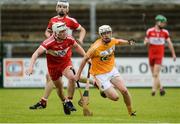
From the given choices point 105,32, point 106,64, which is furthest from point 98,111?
point 105,32

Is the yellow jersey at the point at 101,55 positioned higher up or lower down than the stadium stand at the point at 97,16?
higher up

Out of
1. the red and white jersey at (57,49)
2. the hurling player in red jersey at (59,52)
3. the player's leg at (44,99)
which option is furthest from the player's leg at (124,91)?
the player's leg at (44,99)

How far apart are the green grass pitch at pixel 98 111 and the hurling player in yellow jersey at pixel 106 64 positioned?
56 cm

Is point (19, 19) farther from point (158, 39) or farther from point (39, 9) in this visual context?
point (158, 39)

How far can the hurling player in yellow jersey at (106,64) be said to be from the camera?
1546cm

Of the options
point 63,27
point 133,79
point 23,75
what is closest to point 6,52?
point 23,75

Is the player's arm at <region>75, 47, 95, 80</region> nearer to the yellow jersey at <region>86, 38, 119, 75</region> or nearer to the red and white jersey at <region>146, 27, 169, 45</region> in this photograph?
the yellow jersey at <region>86, 38, 119, 75</region>

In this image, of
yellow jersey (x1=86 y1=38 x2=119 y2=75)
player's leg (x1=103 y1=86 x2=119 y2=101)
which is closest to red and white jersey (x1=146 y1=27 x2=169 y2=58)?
yellow jersey (x1=86 y1=38 x2=119 y2=75)

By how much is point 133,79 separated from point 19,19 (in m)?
8.61

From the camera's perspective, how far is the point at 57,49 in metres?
15.9

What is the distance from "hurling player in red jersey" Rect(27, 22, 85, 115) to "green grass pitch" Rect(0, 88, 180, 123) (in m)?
0.70

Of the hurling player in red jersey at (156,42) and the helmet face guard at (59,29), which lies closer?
the helmet face guard at (59,29)

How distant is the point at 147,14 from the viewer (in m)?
35.4

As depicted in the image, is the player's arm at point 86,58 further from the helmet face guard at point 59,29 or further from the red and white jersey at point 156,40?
the red and white jersey at point 156,40
